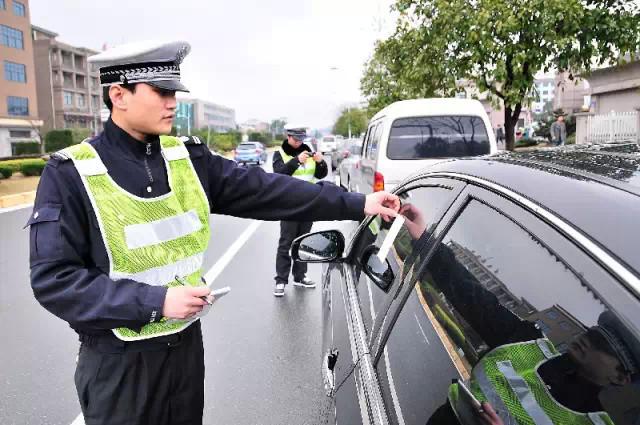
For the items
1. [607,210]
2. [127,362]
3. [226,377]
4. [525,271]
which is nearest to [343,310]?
[127,362]

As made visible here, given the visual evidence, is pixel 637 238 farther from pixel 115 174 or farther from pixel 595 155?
pixel 115 174

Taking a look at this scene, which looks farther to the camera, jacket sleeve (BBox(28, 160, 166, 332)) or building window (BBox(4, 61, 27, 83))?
building window (BBox(4, 61, 27, 83))

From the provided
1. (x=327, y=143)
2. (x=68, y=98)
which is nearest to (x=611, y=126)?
(x=327, y=143)

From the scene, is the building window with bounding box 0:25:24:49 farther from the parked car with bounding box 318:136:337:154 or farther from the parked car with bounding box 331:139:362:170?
the parked car with bounding box 331:139:362:170

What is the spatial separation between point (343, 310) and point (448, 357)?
3.59ft

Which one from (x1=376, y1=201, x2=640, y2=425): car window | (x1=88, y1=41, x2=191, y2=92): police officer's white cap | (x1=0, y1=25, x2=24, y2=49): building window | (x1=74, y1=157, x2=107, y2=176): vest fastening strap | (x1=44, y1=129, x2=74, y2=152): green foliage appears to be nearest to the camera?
(x1=376, y1=201, x2=640, y2=425): car window

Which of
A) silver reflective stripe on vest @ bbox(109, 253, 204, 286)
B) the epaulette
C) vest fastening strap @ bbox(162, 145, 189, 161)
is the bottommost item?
silver reflective stripe on vest @ bbox(109, 253, 204, 286)

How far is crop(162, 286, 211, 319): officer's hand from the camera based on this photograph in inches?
66.6

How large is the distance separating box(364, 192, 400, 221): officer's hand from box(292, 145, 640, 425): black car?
0.21 meters

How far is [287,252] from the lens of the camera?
5.89 metres

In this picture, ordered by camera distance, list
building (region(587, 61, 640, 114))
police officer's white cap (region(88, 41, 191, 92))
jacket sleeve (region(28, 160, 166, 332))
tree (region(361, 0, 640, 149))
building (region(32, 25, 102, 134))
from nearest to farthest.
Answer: jacket sleeve (region(28, 160, 166, 332)) < police officer's white cap (region(88, 41, 191, 92)) < tree (region(361, 0, 640, 149)) < building (region(587, 61, 640, 114)) < building (region(32, 25, 102, 134))

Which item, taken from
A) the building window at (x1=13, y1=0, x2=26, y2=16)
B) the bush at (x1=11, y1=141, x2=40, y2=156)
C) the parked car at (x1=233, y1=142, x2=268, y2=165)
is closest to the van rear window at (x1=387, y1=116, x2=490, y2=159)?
the parked car at (x1=233, y1=142, x2=268, y2=165)

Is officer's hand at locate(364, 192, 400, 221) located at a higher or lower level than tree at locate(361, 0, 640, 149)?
lower

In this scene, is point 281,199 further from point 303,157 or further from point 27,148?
point 27,148
